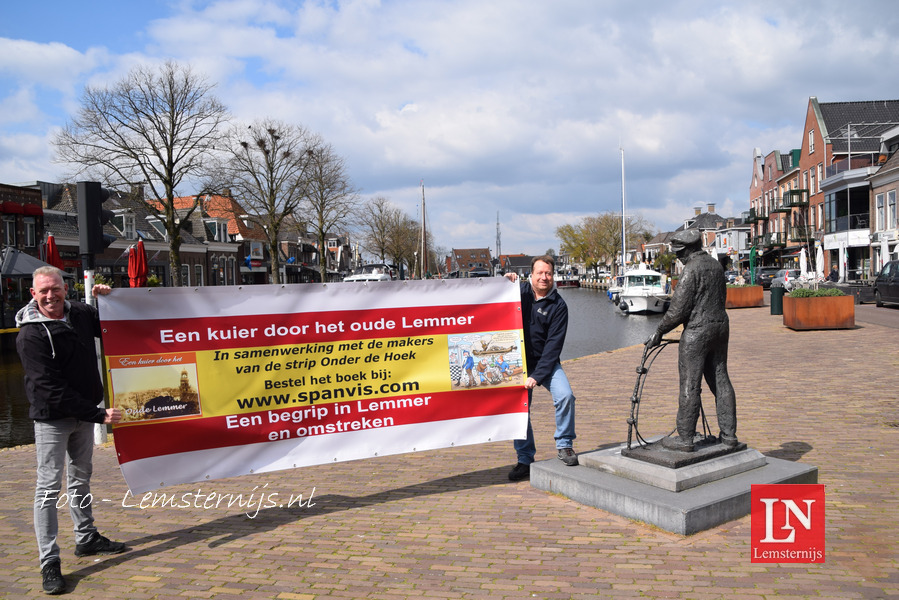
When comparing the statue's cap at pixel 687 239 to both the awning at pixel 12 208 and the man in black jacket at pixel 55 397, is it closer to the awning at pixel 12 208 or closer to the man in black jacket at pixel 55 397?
the man in black jacket at pixel 55 397

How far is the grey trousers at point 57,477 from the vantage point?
4.09m

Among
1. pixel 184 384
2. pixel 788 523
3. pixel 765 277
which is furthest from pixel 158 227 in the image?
pixel 788 523

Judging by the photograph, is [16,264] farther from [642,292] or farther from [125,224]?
[642,292]

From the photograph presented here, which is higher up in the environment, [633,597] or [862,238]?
[862,238]

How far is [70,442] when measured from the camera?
4.43 metres

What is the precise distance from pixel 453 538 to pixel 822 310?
16.9 m

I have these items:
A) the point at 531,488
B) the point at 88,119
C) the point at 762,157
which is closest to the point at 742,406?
the point at 531,488

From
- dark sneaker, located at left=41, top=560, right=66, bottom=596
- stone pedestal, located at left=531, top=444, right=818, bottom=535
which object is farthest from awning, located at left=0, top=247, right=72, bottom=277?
stone pedestal, located at left=531, top=444, right=818, bottom=535

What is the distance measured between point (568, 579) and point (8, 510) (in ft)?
15.0

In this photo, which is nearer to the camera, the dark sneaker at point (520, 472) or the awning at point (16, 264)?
the dark sneaker at point (520, 472)

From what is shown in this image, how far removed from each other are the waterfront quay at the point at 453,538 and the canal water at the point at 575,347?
13.0 ft

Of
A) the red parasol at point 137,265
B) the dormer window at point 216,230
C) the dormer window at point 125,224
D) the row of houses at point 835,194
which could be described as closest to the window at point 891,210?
the row of houses at point 835,194

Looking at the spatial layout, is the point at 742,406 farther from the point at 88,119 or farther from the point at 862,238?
the point at 862,238

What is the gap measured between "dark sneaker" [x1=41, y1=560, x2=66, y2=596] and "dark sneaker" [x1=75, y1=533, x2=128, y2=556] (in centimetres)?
45
